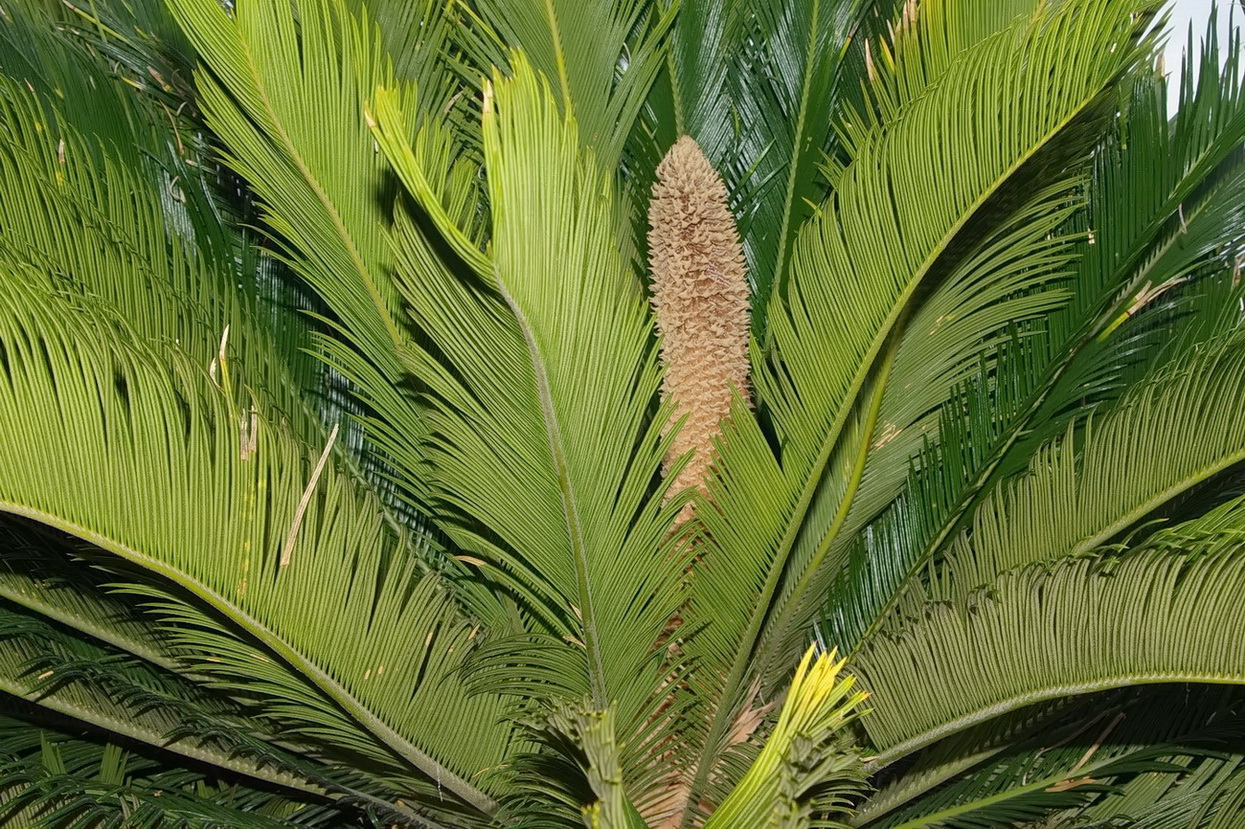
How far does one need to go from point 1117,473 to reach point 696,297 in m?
0.85

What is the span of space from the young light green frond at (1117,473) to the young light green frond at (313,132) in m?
1.18

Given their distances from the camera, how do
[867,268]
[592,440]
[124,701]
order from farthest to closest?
[124,701] → [867,268] → [592,440]

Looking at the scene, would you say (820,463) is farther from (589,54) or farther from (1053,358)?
(589,54)

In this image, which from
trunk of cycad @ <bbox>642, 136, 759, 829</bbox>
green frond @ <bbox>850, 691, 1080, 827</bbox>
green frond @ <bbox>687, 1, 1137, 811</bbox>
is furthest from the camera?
trunk of cycad @ <bbox>642, 136, 759, 829</bbox>

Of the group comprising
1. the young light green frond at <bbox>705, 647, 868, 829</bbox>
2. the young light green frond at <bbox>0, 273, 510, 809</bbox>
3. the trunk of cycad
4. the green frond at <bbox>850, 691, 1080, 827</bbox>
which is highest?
the trunk of cycad

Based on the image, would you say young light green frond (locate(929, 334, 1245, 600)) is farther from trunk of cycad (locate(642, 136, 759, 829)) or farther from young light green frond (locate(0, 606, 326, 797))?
young light green frond (locate(0, 606, 326, 797))

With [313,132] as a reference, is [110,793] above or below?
below

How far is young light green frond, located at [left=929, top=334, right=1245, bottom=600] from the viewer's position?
1979mm

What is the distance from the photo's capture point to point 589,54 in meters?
2.62

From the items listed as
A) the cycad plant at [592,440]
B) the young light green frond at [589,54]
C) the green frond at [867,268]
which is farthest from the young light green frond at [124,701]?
the young light green frond at [589,54]

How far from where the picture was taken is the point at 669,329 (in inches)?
91.5

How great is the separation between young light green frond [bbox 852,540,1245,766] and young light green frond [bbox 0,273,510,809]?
0.78m

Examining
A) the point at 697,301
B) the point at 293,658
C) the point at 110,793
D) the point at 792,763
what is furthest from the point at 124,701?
the point at 792,763

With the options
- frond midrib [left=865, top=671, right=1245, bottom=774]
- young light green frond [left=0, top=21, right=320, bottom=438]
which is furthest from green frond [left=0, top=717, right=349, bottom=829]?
frond midrib [left=865, top=671, right=1245, bottom=774]
